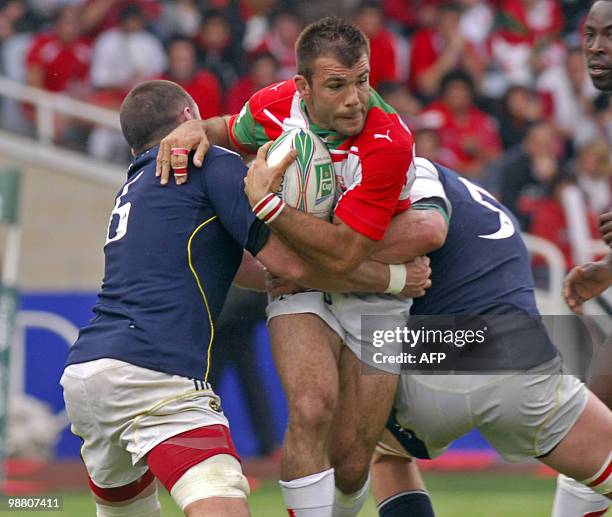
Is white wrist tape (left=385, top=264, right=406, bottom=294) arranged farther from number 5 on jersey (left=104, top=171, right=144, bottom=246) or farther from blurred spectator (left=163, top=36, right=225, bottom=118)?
blurred spectator (left=163, top=36, right=225, bottom=118)

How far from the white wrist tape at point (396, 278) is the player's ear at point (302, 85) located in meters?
0.78

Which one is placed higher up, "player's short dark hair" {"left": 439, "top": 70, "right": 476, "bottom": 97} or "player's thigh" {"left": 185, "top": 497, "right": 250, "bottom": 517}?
"player's short dark hair" {"left": 439, "top": 70, "right": 476, "bottom": 97}

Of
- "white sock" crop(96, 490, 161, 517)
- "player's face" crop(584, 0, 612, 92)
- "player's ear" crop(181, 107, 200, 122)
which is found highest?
"player's face" crop(584, 0, 612, 92)

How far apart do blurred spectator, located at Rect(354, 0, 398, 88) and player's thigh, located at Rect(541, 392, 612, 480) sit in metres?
7.20

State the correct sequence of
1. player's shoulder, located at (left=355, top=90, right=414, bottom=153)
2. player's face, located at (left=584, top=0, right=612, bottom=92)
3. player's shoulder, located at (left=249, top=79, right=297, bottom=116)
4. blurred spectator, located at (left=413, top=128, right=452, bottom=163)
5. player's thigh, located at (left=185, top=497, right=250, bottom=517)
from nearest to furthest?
player's thigh, located at (left=185, top=497, right=250, bottom=517)
player's shoulder, located at (left=355, top=90, right=414, bottom=153)
player's shoulder, located at (left=249, top=79, right=297, bottom=116)
player's face, located at (left=584, top=0, right=612, bottom=92)
blurred spectator, located at (left=413, top=128, right=452, bottom=163)

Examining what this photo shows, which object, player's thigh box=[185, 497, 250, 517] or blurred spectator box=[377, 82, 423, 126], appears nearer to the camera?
player's thigh box=[185, 497, 250, 517]

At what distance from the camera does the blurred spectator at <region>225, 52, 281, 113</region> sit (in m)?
11.6

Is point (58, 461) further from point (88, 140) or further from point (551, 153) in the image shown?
point (551, 153)

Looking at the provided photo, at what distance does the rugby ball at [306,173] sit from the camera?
15.5 ft

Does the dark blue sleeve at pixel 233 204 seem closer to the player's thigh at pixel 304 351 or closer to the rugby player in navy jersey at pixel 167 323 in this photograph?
the rugby player in navy jersey at pixel 167 323

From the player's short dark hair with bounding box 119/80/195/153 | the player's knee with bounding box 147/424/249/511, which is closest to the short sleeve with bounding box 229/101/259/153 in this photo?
the player's short dark hair with bounding box 119/80/195/153

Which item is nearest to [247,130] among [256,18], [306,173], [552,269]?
[306,173]

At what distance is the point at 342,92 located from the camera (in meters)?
4.68

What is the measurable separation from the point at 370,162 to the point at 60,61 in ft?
26.1
